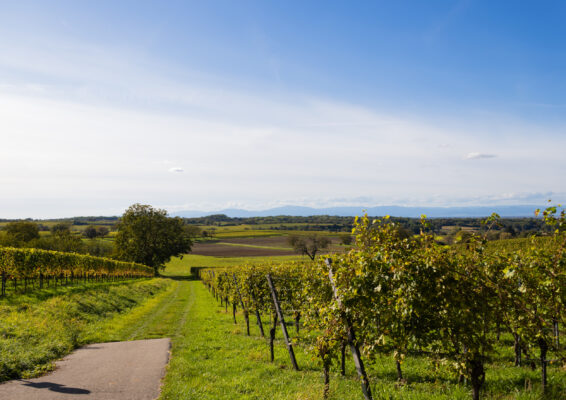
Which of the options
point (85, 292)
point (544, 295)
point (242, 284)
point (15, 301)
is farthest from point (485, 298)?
point (85, 292)

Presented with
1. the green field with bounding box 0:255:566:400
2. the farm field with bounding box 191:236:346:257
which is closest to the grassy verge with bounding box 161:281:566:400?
the green field with bounding box 0:255:566:400

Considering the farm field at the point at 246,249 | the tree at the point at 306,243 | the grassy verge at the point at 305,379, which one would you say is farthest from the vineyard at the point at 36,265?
the tree at the point at 306,243

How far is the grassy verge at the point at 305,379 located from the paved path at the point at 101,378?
23.7 inches

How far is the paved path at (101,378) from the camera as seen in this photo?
28.8ft

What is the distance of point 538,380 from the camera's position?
8.12 metres

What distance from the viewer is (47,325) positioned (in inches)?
604

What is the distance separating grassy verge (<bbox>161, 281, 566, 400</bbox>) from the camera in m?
7.47

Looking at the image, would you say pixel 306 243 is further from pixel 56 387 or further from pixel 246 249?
pixel 56 387

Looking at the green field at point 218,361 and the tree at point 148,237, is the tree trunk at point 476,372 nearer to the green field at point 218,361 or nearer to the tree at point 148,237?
the green field at point 218,361

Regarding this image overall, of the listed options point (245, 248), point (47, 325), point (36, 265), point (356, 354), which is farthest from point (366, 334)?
point (245, 248)

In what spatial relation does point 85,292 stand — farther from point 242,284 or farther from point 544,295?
point 544,295

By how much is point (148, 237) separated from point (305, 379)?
74988 mm

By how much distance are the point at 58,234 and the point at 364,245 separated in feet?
305

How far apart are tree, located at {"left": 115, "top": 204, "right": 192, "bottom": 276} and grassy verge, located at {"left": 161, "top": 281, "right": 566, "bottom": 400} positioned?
67.5m
